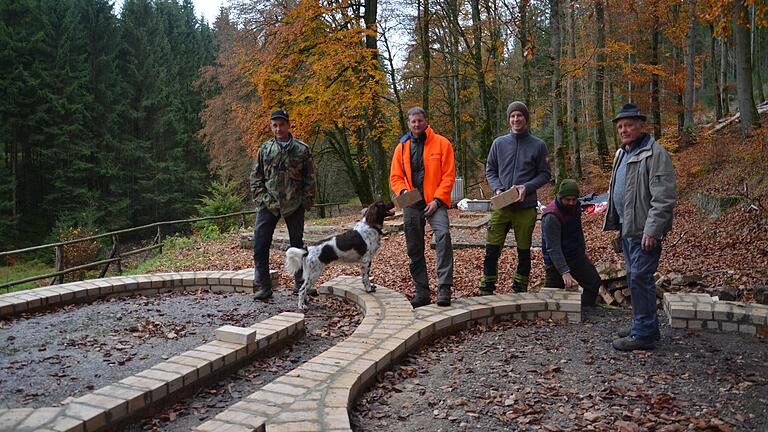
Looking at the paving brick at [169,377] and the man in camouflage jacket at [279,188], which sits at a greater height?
the man in camouflage jacket at [279,188]

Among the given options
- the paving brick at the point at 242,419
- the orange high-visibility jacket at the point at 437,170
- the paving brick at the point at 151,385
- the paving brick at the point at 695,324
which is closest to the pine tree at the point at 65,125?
the orange high-visibility jacket at the point at 437,170

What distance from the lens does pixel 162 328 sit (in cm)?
472

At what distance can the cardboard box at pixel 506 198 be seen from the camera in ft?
15.7

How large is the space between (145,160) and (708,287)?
2716 centimetres

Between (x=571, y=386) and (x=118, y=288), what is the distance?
16.4 ft

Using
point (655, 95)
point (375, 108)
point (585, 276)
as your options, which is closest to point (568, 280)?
point (585, 276)

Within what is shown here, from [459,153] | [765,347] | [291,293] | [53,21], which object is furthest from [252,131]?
[53,21]

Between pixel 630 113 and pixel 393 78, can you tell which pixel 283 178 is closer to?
pixel 630 113

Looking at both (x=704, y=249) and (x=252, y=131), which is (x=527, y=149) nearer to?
(x=704, y=249)

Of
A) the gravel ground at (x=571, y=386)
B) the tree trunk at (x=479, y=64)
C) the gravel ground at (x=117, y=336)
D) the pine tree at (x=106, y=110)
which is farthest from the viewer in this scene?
the pine tree at (x=106, y=110)

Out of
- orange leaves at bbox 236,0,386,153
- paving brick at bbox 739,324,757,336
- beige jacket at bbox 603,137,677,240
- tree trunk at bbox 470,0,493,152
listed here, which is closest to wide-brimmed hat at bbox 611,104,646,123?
beige jacket at bbox 603,137,677,240

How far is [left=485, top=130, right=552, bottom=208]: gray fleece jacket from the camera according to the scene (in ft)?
16.3

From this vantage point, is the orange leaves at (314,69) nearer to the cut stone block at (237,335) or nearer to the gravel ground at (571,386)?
the cut stone block at (237,335)

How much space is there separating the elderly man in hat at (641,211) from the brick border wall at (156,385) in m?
2.68
